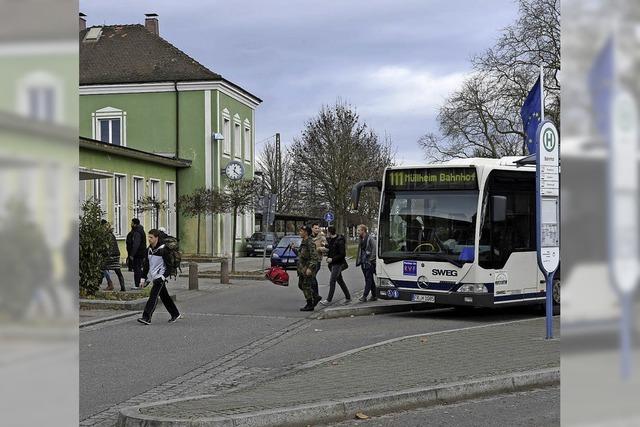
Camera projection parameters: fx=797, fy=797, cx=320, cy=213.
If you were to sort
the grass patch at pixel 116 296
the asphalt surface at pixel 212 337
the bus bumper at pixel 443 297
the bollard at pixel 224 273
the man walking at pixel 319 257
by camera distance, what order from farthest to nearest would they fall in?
the bollard at pixel 224 273 → the grass patch at pixel 116 296 → the man walking at pixel 319 257 → the bus bumper at pixel 443 297 → the asphalt surface at pixel 212 337

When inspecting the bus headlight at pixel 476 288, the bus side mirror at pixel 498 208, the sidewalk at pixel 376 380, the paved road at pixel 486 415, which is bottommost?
the paved road at pixel 486 415

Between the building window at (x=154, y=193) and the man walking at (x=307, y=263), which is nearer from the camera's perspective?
the man walking at (x=307, y=263)

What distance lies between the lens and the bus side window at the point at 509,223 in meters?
15.4

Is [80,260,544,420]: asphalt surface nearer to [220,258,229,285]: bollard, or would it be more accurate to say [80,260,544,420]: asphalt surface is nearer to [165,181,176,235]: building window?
[220,258,229,285]: bollard

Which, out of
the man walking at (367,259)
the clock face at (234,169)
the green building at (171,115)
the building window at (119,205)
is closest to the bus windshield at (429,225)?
the man walking at (367,259)

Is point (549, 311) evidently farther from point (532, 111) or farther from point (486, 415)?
point (486, 415)

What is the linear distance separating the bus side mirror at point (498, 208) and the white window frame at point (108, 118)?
34586 millimetres

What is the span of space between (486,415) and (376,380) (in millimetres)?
1527

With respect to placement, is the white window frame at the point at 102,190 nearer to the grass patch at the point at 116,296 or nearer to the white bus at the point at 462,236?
the grass patch at the point at 116,296

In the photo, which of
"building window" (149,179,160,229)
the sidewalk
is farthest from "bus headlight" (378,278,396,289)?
"building window" (149,179,160,229)

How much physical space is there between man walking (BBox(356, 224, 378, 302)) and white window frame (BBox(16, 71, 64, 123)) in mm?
17640

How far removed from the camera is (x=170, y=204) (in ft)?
145

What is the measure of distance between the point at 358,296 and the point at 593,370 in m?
20.1

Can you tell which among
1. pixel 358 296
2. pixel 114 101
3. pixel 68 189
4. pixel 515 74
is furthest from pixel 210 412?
pixel 114 101
